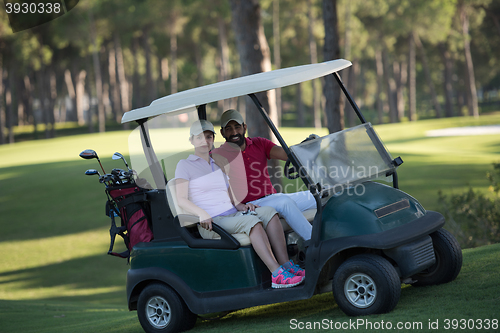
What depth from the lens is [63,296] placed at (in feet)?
27.4

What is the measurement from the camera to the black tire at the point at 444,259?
3.91m

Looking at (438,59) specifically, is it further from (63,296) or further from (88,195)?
(63,296)

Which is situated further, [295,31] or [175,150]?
[295,31]

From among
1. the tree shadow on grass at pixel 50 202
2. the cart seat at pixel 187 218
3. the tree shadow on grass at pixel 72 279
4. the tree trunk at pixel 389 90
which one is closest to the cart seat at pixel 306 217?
the cart seat at pixel 187 218

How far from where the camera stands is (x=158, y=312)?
168 inches

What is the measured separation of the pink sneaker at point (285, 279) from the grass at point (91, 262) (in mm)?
306

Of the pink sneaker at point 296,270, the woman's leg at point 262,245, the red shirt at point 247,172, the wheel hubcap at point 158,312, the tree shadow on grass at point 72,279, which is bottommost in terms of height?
the tree shadow on grass at point 72,279

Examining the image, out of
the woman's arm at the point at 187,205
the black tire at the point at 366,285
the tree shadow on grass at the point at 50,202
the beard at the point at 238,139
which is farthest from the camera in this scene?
the tree shadow on grass at the point at 50,202

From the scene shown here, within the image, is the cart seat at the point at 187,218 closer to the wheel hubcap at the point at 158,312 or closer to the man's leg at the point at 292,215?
the man's leg at the point at 292,215

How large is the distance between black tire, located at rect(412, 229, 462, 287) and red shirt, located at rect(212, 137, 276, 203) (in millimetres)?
1490

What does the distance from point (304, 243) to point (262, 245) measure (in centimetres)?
33

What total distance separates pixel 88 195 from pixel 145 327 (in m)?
9.80

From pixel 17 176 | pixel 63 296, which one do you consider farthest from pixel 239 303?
pixel 17 176

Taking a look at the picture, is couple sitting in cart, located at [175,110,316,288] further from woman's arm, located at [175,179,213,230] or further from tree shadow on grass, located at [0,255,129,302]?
tree shadow on grass, located at [0,255,129,302]
